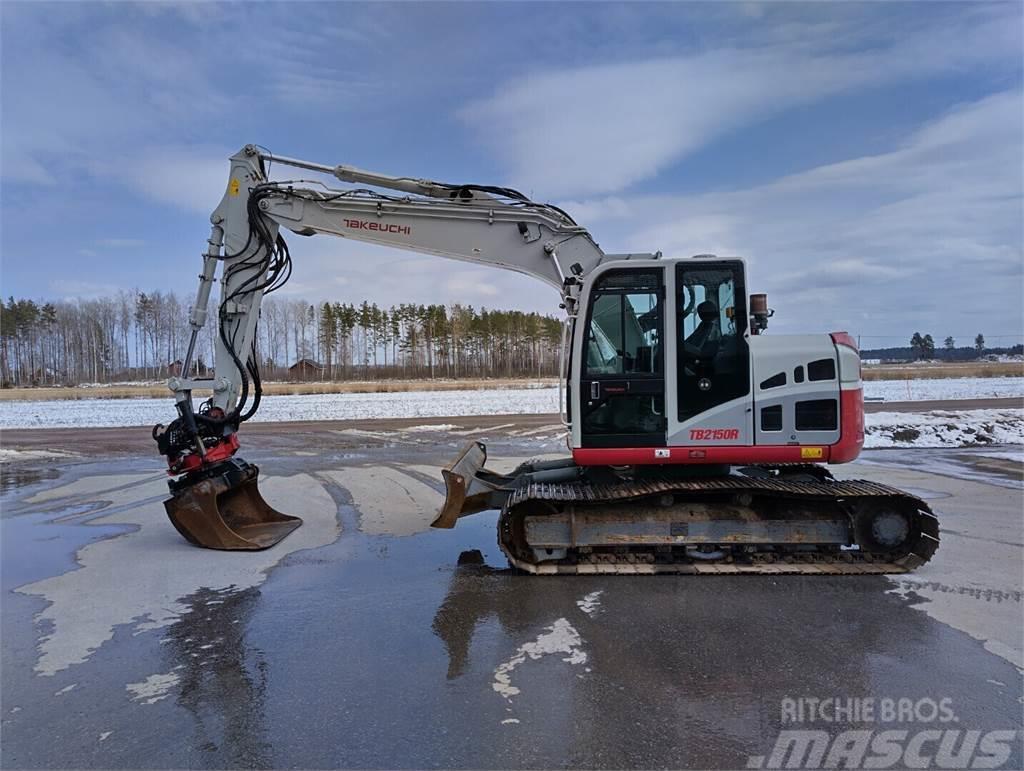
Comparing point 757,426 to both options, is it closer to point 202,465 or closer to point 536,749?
point 536,749

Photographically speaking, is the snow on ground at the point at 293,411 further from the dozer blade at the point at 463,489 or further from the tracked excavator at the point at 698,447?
the tracked excavator at the point at 698,447

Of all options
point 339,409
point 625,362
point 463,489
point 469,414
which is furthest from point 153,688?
point 339,409

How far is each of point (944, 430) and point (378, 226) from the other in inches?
606

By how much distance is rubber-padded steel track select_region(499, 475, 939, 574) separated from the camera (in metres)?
5.94

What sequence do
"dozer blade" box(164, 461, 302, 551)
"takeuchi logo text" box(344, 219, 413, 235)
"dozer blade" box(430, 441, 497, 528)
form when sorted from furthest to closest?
1. "takeuchi logo text" box(344, 219, 413, 235)
2. "dozer blade" box(164, 461, 302, 551)
3. "dozer blade" box(430, 441, 497, 528)

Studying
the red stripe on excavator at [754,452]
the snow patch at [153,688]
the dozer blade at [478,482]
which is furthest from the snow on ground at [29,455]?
the red stripe on excavator at [754,452]

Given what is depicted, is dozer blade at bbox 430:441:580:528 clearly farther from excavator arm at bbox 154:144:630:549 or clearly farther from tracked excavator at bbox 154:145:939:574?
excavator arm at bbox 154:144:630:549

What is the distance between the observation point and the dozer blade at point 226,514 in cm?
698

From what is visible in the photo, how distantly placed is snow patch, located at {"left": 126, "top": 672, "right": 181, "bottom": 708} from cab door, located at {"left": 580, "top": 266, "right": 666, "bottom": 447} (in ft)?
12.8

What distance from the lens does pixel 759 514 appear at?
241 inches

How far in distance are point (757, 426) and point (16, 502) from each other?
11.0 metres

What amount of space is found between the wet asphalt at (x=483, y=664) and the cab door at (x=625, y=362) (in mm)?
1436

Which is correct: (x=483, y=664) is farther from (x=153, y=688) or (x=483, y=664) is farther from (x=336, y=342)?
(x=336, y=342)

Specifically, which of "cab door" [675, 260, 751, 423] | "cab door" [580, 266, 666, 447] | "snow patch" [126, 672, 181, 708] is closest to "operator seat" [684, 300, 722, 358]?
"cab door" [675, 260, 751, 423]
